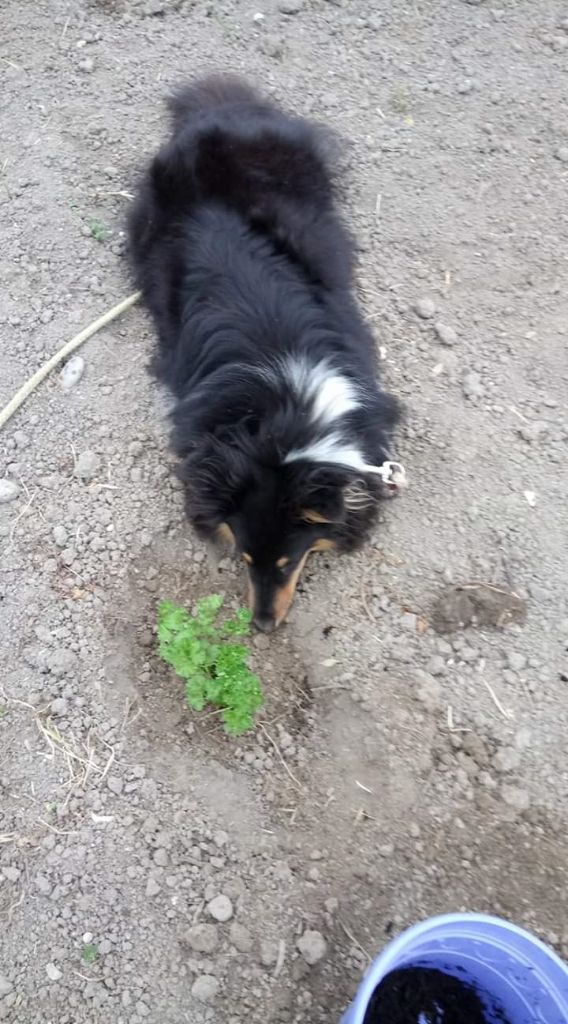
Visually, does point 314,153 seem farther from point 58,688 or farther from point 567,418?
point 58,688

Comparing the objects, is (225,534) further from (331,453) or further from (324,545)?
(331,453)

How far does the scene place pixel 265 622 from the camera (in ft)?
9.27

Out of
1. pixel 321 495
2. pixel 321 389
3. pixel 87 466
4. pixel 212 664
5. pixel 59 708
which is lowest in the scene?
pixel 59 708

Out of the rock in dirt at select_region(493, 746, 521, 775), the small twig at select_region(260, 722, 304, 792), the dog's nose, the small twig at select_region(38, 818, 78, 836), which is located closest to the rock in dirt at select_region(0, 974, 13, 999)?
the small twig at select_region(38, 818, 78, 836)

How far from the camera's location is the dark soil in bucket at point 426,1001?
2.21 metres

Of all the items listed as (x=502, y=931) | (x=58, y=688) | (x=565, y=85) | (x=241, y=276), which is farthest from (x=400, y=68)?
(x=502, y=931)

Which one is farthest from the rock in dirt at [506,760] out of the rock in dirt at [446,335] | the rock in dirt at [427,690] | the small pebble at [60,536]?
the small pebble at [60,536]

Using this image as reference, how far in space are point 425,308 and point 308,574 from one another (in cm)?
133

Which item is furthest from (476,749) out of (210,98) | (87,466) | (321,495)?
(210,98)

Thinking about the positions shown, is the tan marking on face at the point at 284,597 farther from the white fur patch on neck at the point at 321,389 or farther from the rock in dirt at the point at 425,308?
the rock in dirt at the point at 425,308

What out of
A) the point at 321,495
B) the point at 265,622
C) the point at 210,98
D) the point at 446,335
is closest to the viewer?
the point at 321,495

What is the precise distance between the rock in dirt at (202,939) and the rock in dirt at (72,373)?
7.13 ft

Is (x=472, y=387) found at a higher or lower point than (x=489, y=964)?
higher

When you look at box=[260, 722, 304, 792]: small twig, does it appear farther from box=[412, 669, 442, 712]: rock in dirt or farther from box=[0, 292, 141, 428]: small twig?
box=[0, 292, 141, 428]: small twig
